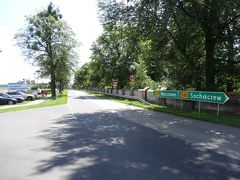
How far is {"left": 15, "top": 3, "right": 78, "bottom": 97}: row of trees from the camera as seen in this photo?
51219 mm

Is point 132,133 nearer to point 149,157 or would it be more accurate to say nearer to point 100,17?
point 149,157

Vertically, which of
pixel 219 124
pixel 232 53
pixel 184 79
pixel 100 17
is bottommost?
pixel 219 124

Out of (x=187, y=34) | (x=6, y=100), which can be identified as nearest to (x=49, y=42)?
(x=6, y=100)

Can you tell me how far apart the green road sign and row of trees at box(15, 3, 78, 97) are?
3236 cm

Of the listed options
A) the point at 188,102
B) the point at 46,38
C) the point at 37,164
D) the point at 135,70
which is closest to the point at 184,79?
the point at 188,102

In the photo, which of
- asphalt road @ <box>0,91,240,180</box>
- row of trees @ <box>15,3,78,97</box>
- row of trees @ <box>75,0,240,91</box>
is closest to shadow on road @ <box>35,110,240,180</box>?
asphalt road @ <box>0,91,240,180</box>

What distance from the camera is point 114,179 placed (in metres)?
5.20

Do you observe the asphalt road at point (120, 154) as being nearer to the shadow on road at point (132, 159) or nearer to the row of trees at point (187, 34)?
the shadow on road at point (132, 159)

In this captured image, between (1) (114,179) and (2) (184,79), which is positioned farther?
(2) (184,79)

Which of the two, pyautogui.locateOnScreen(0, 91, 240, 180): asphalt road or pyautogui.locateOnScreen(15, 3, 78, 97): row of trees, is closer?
pyautogui.locateOnScreen(0, 91, 240, 180): asphalt road

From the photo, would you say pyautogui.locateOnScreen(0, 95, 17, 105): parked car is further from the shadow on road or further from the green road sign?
the shadow on road

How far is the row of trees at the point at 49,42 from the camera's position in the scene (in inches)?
2016

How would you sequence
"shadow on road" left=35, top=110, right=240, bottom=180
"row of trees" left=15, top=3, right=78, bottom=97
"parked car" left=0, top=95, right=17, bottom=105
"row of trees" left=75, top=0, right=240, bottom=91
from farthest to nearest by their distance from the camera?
"row of trees" left=15, top=3, right=78, bottom=97 < "parked car" left=0, top=95, right=17, bottom=105 < "row of trees" left=75, top=0, right=240, bottom=91 < "shadow on road" left=35, top=110, right=240, bottom=180

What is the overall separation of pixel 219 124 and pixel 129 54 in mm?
41248
